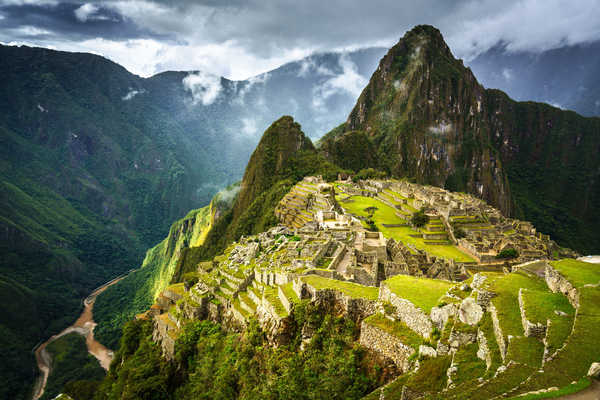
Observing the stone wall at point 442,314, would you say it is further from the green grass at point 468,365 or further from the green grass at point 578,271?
the green grass at point 578,271

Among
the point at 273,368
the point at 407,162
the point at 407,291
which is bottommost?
the point at 273,368

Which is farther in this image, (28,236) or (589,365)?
(28,236)

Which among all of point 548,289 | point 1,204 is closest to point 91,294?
point 1,204

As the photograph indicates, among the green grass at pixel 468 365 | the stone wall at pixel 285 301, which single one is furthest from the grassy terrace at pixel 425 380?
the stone wall at pixel 285 301

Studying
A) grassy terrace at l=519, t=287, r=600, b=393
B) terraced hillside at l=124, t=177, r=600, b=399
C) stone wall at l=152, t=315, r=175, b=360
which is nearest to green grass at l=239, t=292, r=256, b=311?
terraced hillside at l=124, t=177, r=600, b=399

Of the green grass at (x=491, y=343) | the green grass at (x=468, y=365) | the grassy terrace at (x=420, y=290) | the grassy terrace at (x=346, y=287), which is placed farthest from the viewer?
the grassy terrace at (x=346, y=287)

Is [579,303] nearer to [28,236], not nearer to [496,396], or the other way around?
[496,396]

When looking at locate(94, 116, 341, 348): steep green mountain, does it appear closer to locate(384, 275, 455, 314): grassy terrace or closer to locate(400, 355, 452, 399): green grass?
locate(384, 275, 455, 314): grassy terrace
